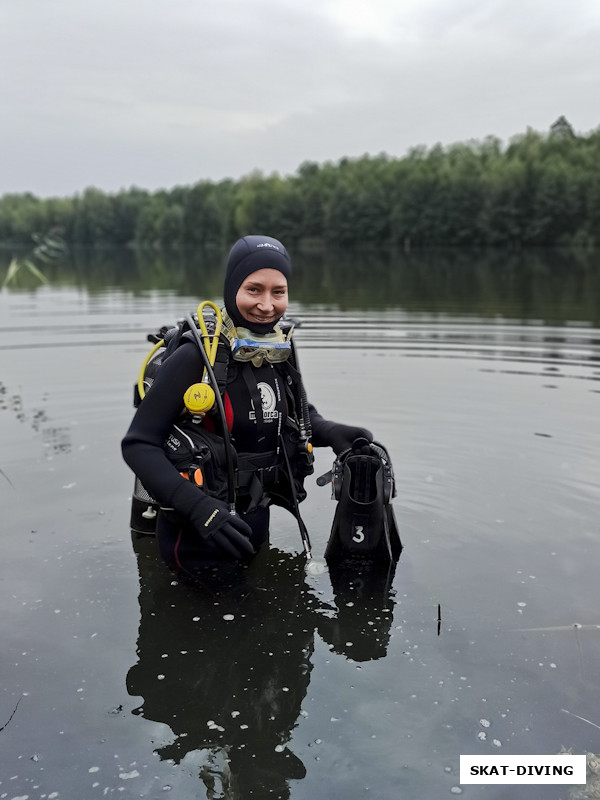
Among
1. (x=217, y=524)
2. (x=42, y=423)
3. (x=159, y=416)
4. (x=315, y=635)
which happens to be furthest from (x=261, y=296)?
(x=42, y=423)

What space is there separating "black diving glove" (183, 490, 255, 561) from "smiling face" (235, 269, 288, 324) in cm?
95

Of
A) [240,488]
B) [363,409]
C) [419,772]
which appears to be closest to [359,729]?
[419,772]

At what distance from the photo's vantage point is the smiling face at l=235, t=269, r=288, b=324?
147 inches

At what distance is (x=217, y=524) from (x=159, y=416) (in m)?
0.59

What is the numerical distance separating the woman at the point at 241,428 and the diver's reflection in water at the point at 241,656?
230mm

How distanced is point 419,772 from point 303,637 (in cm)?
98

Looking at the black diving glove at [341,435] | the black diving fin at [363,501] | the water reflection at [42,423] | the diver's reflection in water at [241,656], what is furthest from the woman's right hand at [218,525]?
the water reflection at [42,423]

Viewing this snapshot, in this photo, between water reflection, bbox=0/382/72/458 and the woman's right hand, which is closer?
the woman's right hand

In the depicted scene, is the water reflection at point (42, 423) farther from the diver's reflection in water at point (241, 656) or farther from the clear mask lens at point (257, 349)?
the clear mask lens at point (257, 349)

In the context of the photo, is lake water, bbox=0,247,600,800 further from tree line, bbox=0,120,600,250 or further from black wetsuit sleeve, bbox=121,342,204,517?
tree line, bbox=0,120,600,250

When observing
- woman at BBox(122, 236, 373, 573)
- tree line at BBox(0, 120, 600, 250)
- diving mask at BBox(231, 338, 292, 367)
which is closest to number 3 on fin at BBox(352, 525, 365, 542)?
woman at BBox(122, 236, 373, 573)

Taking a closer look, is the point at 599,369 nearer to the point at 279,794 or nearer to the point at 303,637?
the point at 303,637

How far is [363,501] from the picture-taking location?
4008 mm

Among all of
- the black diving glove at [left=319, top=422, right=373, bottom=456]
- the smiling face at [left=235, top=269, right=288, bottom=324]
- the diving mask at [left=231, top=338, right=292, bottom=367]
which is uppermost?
the smiling face at [left=235, top=269, right=288, bottom=324]
